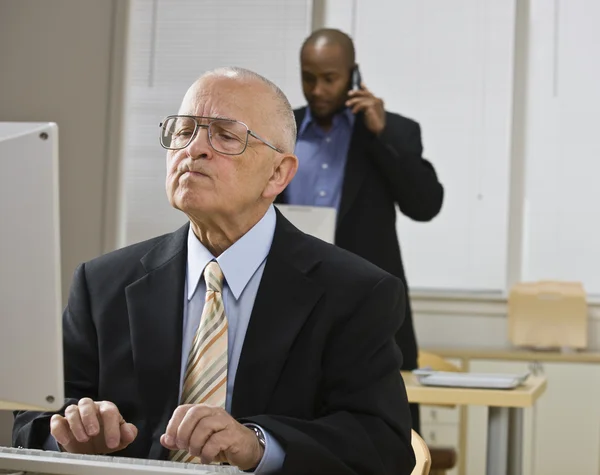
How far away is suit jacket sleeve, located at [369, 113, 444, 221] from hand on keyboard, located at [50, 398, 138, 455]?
6.78 feet

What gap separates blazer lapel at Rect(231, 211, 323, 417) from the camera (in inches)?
57.1

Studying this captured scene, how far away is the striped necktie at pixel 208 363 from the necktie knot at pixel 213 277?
14mm

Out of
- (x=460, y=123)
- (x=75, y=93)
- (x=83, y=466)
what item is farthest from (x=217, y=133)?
(x=75, y=93)

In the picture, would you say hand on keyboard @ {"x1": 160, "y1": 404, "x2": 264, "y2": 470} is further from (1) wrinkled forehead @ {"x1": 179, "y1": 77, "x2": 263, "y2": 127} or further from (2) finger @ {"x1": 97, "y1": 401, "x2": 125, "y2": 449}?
(1) wrinkled forehead @ {"x1": 179, "y1": 77, "x2": 263, "y2": 127}

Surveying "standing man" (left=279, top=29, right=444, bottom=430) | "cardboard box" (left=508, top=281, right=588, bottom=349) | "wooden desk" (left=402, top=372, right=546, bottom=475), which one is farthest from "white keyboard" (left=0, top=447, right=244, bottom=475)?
"cardboard box" (left=508, top=281, right=588, bottom=349)

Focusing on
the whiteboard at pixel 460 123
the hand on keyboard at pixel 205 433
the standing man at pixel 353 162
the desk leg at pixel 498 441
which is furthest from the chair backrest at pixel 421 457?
the whiteboard at pixel 460 123

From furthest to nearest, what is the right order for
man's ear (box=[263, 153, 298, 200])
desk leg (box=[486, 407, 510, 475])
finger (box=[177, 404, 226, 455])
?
desk leg (box=[486, 407, 510, 475]) → man's ear (box=[263, 153, 298, 200]) → finger (box=[177, 404, 226, 455])

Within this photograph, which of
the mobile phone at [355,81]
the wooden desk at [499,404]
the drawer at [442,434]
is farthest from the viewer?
the drawer at [442,434]

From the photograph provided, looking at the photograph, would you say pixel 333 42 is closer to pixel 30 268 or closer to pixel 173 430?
pixel 173 430

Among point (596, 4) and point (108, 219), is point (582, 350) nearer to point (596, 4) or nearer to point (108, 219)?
point (596, 4)

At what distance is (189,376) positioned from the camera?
1489mm

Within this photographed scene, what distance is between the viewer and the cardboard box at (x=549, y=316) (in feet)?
16.0

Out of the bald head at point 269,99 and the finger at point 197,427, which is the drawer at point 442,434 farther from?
the finger at point 197,427

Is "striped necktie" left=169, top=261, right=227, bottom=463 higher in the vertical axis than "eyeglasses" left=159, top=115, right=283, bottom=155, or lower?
lower
